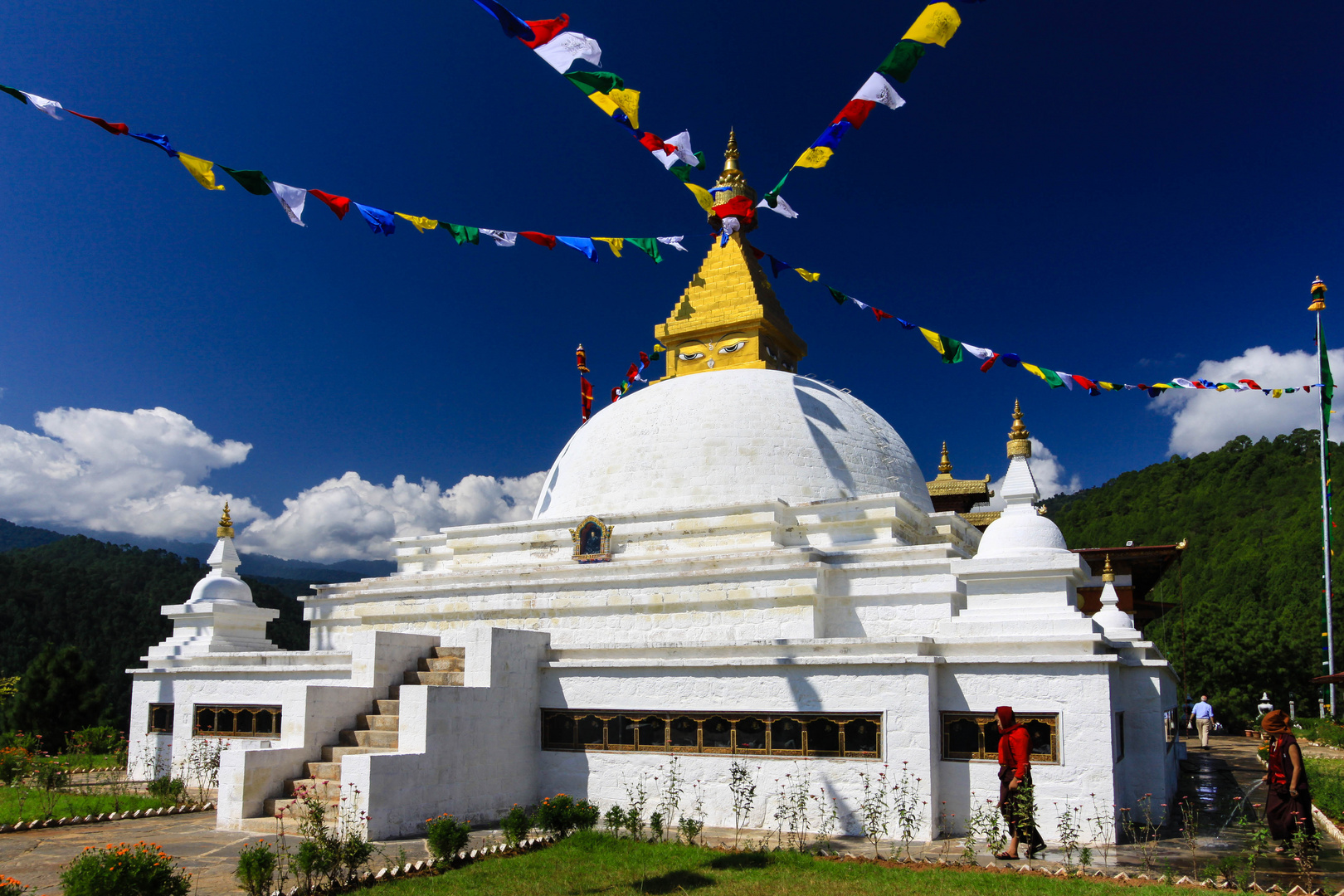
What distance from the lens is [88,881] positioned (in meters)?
7.00

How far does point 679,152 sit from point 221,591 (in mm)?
13430

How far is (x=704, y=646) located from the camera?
12.4 m

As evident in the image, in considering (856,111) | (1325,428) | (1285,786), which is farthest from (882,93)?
(1325,428)

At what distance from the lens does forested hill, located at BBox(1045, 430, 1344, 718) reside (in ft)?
117

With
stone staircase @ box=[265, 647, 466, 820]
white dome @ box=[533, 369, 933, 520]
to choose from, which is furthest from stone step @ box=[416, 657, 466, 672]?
white dome @ box=[533, 369, 933, 520]

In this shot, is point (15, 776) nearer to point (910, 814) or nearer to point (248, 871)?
point (248, 871)

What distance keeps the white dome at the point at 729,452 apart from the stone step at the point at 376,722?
6.54 metres

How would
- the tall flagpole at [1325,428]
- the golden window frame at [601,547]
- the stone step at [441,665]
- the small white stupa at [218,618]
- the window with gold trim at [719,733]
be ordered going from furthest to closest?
the tall flagpole at [1325,428], the small white stupa at [218,618], the golden window frame at [601,547], the stone step at [441,665], the window with gold trim at [719,733]

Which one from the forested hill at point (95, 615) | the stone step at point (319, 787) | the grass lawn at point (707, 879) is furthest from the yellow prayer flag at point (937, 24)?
the forested hill at point (95, 615)

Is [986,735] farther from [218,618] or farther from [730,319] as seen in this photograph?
[218,618]

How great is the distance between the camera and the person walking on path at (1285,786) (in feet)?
30.5

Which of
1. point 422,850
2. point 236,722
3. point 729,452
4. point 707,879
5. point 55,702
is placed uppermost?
point 729,452

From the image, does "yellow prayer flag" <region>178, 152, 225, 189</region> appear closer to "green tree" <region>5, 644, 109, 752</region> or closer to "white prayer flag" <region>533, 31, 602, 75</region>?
"white prayer flag" <region>533, 31, 602, 75</region>

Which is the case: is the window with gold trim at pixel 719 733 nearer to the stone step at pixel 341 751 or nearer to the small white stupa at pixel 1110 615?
the stone step at pixel 341 751
